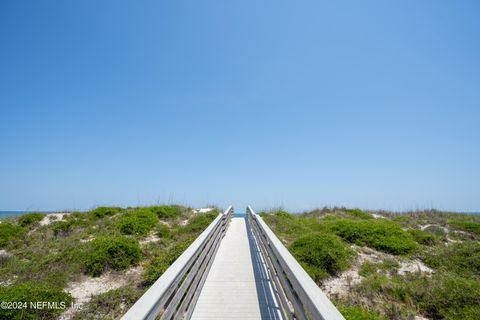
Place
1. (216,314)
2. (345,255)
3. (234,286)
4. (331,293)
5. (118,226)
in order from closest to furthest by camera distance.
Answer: (216,314), (234,286), (331,293), (345,255), (118,226)

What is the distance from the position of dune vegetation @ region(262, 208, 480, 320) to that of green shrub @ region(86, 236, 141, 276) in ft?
18.3

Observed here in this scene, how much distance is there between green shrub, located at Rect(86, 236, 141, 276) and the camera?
750 centimetres

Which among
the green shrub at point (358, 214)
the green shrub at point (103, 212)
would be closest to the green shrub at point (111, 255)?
the green shrub at point (103, 212)

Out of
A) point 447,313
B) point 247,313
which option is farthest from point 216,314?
point 447,313

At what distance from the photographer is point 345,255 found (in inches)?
323

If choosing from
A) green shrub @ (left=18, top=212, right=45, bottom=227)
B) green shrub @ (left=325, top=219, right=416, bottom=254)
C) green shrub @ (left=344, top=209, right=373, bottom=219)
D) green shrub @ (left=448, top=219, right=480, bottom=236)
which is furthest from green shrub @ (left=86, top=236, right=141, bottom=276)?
green shrub @ (left=448, top=219, right=480, bottom=236)

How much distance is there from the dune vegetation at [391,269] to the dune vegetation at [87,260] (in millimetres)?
4589

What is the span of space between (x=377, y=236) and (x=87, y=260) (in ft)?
37.4

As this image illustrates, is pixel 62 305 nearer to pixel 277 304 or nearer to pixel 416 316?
pixel 277 304

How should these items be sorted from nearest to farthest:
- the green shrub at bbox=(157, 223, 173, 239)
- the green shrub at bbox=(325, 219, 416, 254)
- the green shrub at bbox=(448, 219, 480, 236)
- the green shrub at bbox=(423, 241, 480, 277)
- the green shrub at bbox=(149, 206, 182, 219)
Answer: the green shrub at bbox=(423, 241, 480, 277) < the green shrub at bbox=(325, 219, 416, 254) < the green shrub at bbox=(157, 223, 173, 239) < the green shrub at bbox=(448, 219, 480, 236) < the green shrub at bbox=(149, 206, 182, 219)

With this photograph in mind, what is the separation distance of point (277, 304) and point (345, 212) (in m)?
16.2

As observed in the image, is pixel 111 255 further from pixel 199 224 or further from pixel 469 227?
pixel 469 227

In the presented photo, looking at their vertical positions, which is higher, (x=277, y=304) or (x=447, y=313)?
(x=277, y=304)

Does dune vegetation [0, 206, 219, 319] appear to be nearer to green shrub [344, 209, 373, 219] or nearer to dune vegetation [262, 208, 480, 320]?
dune vegetation [262, 208, 480, 320]
